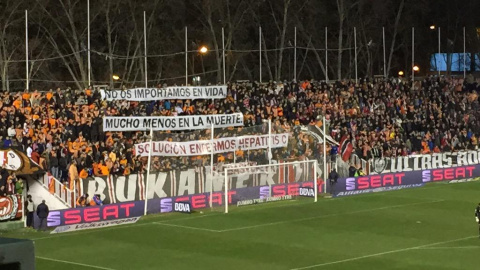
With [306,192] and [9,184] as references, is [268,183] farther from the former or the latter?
[9,184]

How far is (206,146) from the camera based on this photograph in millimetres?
32844

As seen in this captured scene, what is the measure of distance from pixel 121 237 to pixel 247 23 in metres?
45.8

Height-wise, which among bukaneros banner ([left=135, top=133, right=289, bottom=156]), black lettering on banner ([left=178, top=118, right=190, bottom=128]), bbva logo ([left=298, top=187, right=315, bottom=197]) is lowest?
Answer: bbva logo ([left=298, top=187, right=315, bottom=197])

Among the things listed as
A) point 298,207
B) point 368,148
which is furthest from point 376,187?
point 298,207

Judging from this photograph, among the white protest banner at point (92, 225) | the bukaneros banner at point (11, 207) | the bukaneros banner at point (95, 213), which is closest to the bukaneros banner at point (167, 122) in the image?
the bukaneros banner at point (95, 213)

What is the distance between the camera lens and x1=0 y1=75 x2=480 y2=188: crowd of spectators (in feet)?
106

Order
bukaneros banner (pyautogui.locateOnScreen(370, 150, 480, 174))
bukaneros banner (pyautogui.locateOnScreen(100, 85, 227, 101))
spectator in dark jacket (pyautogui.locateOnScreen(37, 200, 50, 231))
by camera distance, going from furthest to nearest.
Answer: bukaneros banner (pyautogui.locateOnScreen(370, 150, 480, 174)) → bukaneros banner (pyautogui.locateOnScreen(100, 85, 227, 101)) → spectator in dark jacket (pyautogui.locateOnScreen(37, 200, 50, 231))

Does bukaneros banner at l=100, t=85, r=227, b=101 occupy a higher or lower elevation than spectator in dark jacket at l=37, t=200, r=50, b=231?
higher

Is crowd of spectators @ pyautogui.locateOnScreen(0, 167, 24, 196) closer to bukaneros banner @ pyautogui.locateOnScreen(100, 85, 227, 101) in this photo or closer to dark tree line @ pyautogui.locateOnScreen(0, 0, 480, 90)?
bukaneros banner @ pyautogui.locateOnScreen(100, 85, 227, 101)

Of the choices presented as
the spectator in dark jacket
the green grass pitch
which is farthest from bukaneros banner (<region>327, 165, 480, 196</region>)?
the spectator in dark jacket

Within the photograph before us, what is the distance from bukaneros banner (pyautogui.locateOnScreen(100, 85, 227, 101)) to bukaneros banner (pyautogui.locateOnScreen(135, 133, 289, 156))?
684 centimetres

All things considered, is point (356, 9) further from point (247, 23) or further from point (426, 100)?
point (426, 100)

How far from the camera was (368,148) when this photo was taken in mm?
41969

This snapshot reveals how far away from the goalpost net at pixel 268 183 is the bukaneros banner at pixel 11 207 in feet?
25.3
